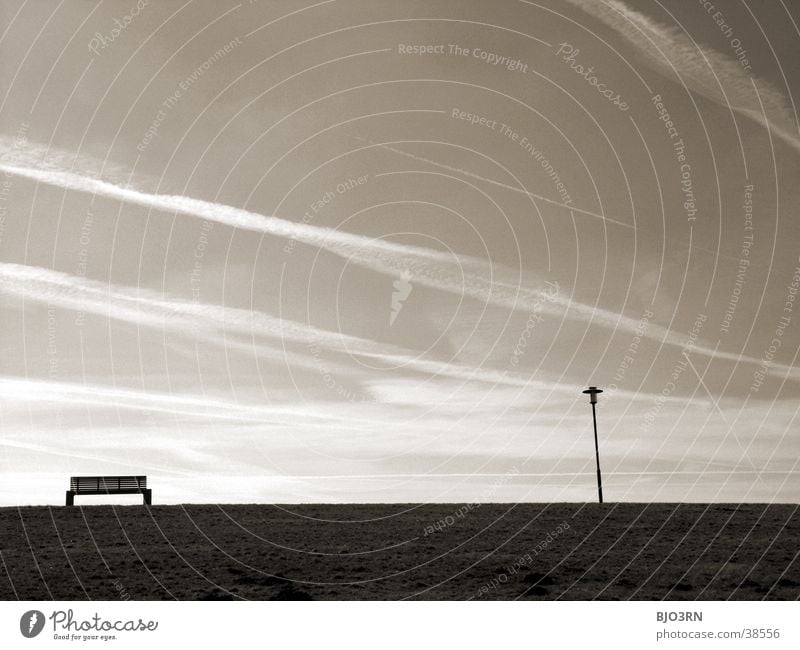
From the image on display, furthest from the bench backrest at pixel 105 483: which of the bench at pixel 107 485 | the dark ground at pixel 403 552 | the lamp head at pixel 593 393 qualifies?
the lamp head at pixel 593 393

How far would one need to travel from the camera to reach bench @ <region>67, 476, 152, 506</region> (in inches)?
1131

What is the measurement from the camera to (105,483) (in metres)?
28.7

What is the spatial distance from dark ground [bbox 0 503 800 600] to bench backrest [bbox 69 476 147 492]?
104 inches

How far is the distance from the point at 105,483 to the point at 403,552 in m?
13.5

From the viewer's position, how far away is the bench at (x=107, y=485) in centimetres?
2873

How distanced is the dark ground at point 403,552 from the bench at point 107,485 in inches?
103
